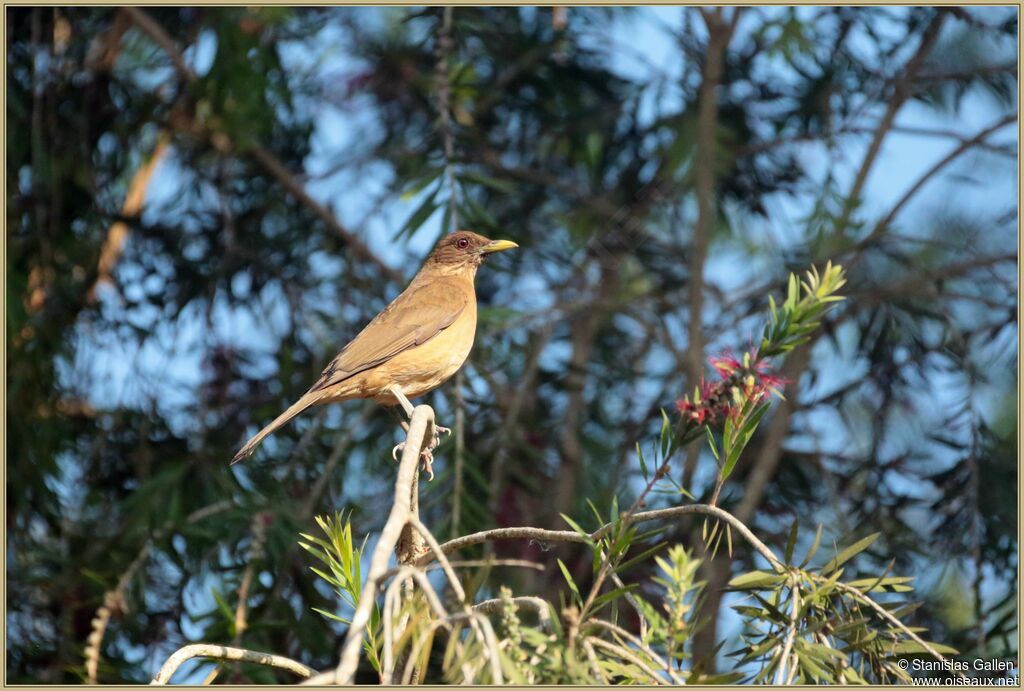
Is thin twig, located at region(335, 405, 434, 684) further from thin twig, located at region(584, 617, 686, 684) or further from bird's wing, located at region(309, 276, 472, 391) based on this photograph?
bird's wing, located at region(309, 276, 472, 391)

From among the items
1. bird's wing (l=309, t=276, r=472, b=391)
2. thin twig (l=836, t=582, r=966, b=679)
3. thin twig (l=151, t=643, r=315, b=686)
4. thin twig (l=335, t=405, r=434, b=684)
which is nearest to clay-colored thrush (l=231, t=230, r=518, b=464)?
bird's wing (l=309, t=276, r=472, b=391)

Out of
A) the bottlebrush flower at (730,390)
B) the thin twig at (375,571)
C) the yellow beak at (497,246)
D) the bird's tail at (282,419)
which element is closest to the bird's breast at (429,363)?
the bird's tail at (282,419)

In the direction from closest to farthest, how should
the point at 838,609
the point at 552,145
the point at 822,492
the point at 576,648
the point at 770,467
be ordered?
the point at 576,648 → the point at 838,609 → the point at 770,467 → the point at 822,492 → the point at 552,145

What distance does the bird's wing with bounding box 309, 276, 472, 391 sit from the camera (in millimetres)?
4805

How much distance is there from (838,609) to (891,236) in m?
3.84

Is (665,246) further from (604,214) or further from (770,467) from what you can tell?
(770,467)

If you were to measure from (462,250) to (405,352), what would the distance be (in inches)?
39.3

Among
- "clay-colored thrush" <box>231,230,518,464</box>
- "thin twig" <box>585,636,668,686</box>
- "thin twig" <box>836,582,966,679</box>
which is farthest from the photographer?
"clay-colored thrush" <box>231,230,518,464</box>

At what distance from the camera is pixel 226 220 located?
21.1ft

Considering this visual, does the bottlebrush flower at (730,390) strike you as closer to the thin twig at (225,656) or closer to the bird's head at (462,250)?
the thin twig at (225,656)

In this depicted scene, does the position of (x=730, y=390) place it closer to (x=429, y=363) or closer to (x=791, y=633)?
(x=791, y=633)

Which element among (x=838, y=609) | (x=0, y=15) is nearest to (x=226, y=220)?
(x=0, y=15)

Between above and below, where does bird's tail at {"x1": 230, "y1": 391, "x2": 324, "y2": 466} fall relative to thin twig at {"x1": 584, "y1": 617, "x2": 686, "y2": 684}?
above

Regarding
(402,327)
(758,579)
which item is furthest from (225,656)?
→ (402,327)
